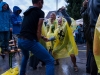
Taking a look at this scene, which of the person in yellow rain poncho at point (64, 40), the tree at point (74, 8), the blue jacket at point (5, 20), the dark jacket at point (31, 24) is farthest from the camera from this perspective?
the tree at point (74, 8)

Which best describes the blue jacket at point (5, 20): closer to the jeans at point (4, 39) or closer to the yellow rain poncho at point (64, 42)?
the jeans at point (4, 39)

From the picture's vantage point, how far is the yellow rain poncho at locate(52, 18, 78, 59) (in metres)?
7.94

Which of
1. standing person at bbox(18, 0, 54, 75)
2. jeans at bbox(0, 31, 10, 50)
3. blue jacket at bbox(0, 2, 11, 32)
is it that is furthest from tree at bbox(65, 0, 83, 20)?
standing person at bbox(18, 0, 54, 75)

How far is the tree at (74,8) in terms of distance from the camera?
45.1 metres

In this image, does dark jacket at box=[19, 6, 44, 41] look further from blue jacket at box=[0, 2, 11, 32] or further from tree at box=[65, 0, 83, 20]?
tree at box=[65, 0, 83, 20]

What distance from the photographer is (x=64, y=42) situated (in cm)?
816

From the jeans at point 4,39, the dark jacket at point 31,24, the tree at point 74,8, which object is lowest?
the jeans at point 4,39

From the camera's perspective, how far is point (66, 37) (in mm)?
8094

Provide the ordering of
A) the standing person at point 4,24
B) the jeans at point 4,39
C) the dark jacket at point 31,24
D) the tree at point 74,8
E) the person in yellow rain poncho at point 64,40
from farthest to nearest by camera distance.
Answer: the tree at point 74,8, the jeans at point 4,39, the standing person at point 4,24, the person in yellow rain poncho at point 64,40, the dark jacket at point 31,24

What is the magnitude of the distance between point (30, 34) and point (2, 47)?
5071 millimetres

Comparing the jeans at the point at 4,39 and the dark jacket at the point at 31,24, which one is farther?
the jeans at the point at 4,39

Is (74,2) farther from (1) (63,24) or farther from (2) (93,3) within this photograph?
(2) (93,3)

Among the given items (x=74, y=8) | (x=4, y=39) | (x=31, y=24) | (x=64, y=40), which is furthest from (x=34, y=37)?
(x=74, y=8)

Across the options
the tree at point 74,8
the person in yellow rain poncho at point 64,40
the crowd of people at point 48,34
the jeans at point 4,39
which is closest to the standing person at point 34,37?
the crowd of people at point 48,34
